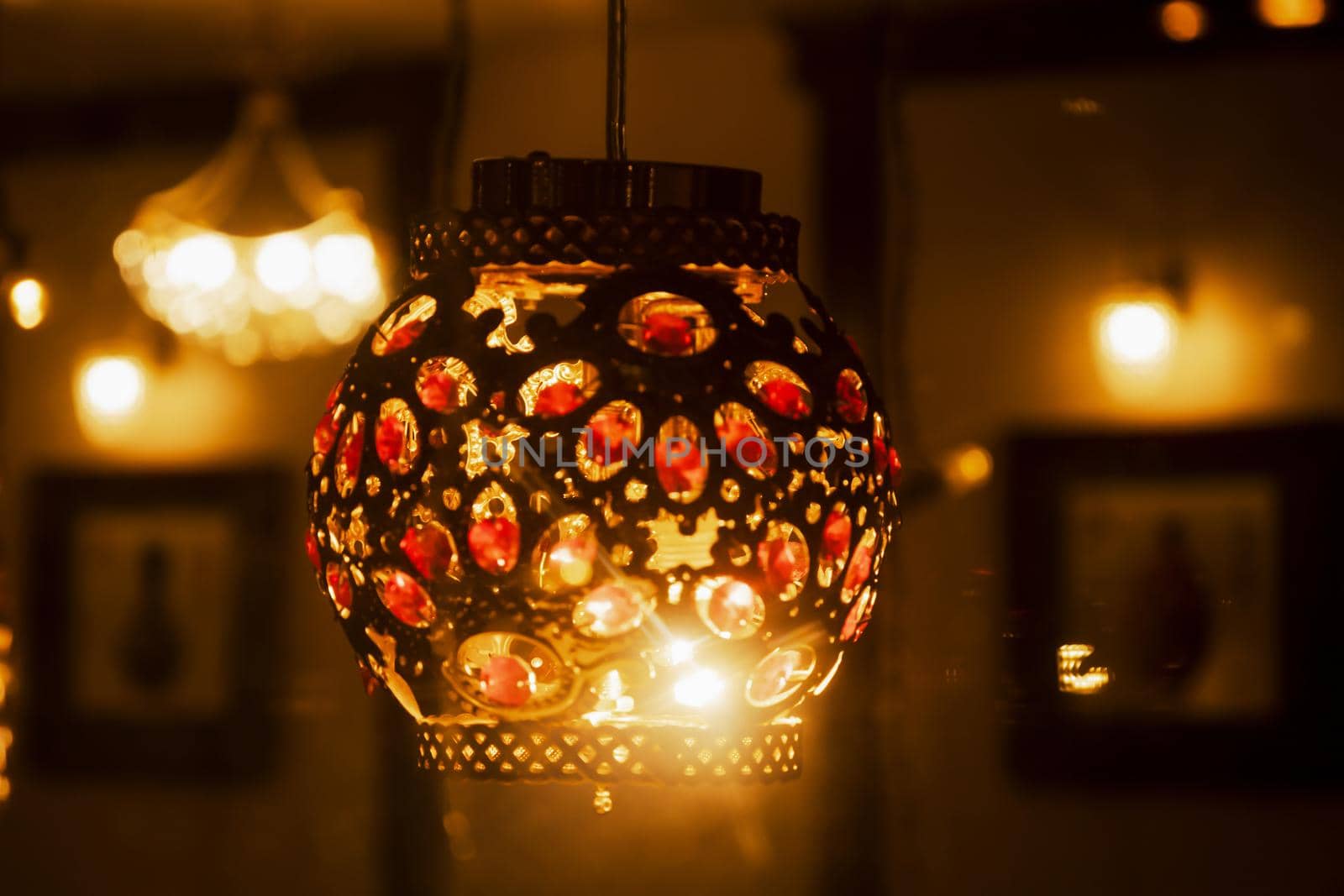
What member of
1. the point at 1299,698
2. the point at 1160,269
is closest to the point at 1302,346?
the point at 1160,269

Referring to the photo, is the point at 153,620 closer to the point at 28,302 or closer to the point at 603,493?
the point at 28,302

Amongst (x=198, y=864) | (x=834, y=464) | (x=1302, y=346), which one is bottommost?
(x=198, y=864)

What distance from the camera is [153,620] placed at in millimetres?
3582

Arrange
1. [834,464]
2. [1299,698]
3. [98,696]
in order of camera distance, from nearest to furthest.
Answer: [834,464] → [1299,698] → [98,696]

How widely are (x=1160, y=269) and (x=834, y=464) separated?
1.90m

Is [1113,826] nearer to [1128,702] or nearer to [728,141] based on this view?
[1128,702]

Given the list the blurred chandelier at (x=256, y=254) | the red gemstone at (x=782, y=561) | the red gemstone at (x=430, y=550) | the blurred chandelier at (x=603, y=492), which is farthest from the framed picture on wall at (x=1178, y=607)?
the red gemstone at (x=430, y=550)

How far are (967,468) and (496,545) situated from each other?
1.99 metres

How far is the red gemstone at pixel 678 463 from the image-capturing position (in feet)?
3.95

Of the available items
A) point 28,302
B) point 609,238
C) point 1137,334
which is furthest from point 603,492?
point 28,302

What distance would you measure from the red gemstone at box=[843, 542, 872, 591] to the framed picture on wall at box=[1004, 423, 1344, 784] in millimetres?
1761

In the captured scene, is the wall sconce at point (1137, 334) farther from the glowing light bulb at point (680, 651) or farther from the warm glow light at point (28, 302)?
the warm glow light at point (28, 302)

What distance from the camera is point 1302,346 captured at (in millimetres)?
2939

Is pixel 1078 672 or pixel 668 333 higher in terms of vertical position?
pixel 668 333
